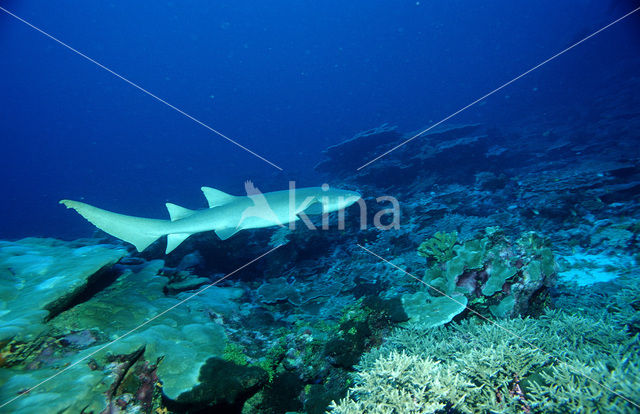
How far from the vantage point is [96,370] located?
9.32 feet

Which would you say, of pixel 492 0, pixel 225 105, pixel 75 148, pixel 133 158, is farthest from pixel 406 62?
pixel 75 148

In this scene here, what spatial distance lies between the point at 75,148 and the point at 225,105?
90.0 meters

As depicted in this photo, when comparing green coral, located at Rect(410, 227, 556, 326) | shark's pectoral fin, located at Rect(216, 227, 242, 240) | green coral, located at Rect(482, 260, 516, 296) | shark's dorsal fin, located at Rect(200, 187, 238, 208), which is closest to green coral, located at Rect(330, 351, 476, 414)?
green coral, located at Rect(410, 227, 556, 326)

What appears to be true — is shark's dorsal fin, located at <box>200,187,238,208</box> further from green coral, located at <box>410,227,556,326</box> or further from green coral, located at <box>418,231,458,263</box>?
green coral, located at <box>418,231,458,263</box>

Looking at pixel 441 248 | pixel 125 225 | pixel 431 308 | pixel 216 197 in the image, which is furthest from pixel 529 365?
pixel 125 225

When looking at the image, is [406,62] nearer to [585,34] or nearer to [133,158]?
[585,34]

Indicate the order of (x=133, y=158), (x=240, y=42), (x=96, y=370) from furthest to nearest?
(x=240, y=42), (x=133, y=158), (x=96, y=370)

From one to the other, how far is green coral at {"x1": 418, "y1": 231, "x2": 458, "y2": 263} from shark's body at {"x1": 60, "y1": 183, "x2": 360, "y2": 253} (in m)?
2.24

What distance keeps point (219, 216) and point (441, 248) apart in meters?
4.64

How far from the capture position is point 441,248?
545 centimetres

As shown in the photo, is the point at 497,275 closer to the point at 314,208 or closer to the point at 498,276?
the point at 498,276

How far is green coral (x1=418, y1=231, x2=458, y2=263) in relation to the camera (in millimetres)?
5315

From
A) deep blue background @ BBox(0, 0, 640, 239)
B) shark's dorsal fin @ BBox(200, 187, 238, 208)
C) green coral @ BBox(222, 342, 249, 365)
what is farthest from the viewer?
deep blue background @ BBox(0, 0, 640, 239)

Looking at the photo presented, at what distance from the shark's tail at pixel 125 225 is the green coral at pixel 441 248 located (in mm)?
5281
